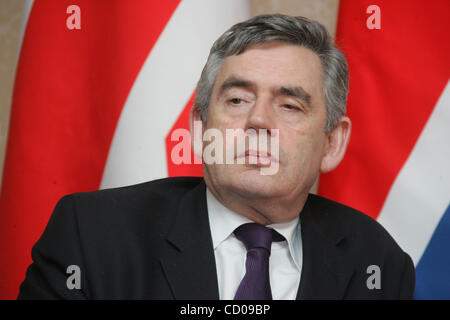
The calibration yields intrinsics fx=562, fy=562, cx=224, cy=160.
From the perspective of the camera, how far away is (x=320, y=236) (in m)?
1.56

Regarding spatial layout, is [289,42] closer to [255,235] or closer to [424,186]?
[255,235]

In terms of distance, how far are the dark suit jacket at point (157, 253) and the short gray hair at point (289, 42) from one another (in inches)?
11.3

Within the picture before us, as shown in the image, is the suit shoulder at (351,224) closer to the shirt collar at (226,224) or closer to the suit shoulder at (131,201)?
the shirt collar at (226,224)

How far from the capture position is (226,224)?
57.6 inches

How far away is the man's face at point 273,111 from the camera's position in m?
1.38

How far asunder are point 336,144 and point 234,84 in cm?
38

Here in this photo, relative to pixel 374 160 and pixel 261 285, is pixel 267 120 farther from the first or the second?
pixel 374 160

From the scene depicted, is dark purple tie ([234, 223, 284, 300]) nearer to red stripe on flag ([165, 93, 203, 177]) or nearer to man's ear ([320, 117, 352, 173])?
man's ear ([320, 117, 352, 173])

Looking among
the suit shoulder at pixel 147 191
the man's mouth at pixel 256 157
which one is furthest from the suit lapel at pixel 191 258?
Result: the man's mouth at pixel 256 157

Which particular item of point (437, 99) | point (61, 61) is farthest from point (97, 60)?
point (437, 99)

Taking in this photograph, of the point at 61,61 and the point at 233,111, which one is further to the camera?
the point at 61,61

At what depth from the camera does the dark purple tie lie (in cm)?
133

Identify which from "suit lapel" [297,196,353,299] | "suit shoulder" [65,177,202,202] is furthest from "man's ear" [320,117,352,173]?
"suit shoulder" [65,177,202,202]
